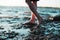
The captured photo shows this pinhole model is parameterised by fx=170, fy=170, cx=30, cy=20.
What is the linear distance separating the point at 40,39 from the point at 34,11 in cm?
116

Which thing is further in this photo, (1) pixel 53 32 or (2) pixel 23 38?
(1) pixel 53 32

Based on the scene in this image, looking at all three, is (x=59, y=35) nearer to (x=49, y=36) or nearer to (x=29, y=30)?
(x=49, y=36)

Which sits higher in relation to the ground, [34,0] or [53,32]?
[34,0]

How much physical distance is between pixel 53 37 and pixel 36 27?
3.26ft

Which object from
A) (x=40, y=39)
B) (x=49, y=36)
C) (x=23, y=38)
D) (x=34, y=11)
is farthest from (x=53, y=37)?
(x=34, y=11)

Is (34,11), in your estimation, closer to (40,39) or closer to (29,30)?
(29,30)

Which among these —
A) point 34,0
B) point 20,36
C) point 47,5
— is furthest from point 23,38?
point 47,5

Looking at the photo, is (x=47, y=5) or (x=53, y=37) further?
(x=47, y=5)

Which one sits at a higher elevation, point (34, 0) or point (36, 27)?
point (34, 0)

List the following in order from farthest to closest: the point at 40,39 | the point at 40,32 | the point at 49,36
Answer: the point at 40,32 → the point at 49,36 → the point at 40,39

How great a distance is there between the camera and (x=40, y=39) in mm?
3801

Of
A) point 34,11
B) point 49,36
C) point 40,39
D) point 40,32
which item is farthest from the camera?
point 34,11

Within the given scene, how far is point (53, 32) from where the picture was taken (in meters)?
A: 4.49

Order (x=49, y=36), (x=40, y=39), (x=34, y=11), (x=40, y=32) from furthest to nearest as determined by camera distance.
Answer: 1. (x=34, y=11)
2. (x=40, y=32)
3. (x=49, y=36)
4. (x=40, y=39)
